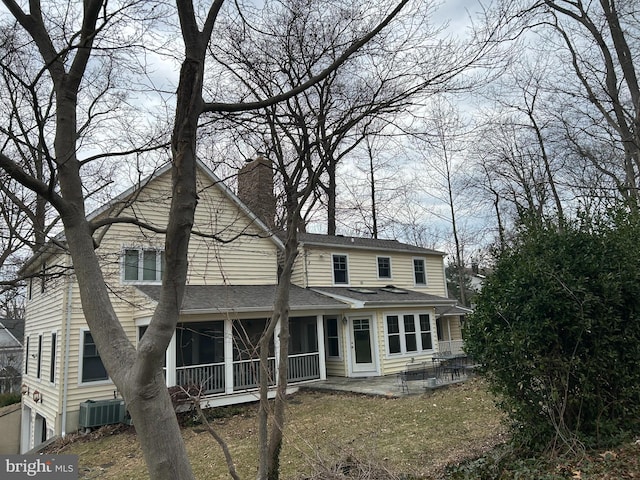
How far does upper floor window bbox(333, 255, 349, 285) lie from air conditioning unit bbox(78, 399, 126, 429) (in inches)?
361

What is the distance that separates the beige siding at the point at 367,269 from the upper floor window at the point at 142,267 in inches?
202

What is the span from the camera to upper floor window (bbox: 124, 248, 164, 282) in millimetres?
13625

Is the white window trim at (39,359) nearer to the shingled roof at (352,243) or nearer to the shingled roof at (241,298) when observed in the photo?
the shingled roof at (241,298)

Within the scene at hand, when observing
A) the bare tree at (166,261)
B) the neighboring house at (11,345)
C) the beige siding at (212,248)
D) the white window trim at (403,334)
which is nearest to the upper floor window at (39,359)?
the beige siding at (212,248)

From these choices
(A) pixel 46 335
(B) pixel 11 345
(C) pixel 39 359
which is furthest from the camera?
(B) pixel 11 345

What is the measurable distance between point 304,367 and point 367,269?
5.68m

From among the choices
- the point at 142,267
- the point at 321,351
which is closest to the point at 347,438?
the point at 321,351

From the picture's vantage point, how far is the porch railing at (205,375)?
1259 centimetres

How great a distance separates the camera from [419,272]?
21.1m

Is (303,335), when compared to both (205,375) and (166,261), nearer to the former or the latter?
(205,375)

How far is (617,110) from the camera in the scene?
10.6 meters

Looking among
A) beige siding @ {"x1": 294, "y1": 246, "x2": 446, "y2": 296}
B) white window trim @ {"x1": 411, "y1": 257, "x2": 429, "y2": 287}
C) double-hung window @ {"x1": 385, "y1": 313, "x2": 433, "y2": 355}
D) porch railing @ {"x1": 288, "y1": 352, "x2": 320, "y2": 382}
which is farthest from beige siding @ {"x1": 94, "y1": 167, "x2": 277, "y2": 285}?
white window trim @ {"x1": 411, "y1": 257, "x2": 429, "y2": 287}

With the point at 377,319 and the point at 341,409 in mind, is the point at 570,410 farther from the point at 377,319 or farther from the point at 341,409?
the point at 377,319

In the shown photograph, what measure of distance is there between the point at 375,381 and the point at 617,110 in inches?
403
